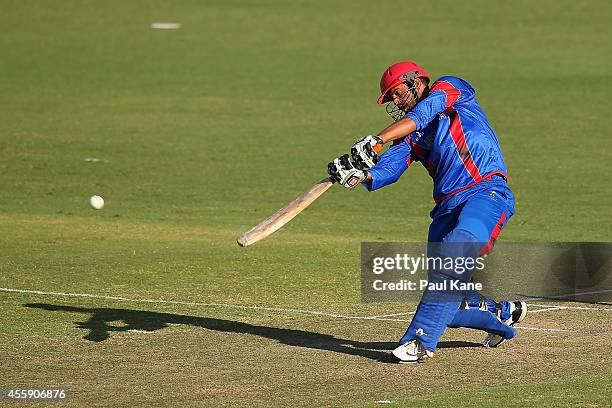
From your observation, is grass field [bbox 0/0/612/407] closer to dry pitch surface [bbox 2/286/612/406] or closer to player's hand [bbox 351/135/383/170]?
dry pitch surface [bbox 2/286/612/406]

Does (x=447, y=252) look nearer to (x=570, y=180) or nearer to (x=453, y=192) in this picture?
(x=453, y=192)

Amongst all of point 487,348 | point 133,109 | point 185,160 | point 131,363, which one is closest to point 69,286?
point 131,363

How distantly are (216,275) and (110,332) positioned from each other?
9.09ft

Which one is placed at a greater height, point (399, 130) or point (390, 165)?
point (399, 130)

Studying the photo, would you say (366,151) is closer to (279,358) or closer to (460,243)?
(460,243)

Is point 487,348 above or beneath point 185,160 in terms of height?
beneath

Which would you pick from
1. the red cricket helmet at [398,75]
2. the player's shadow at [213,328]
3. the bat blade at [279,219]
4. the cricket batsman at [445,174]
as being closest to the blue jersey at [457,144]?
the cricket batsman at [445,174]

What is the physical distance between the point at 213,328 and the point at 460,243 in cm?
251

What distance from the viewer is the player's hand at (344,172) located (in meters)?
8.91

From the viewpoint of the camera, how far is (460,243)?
8.70 m

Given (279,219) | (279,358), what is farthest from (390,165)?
(279,358)

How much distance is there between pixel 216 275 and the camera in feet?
41.8

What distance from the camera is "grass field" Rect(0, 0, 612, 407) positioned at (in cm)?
873

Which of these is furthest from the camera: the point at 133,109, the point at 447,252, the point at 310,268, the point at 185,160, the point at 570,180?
the point at 133,109
